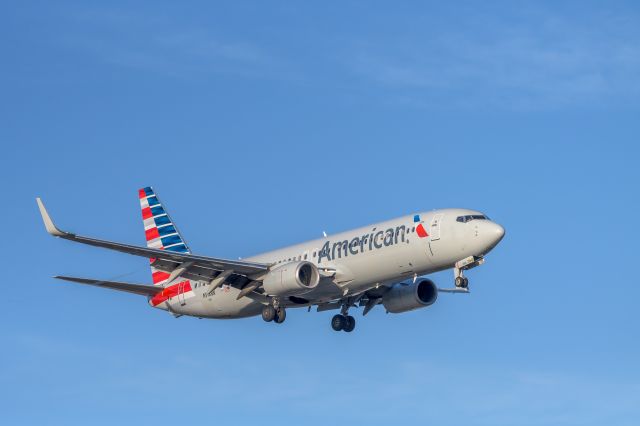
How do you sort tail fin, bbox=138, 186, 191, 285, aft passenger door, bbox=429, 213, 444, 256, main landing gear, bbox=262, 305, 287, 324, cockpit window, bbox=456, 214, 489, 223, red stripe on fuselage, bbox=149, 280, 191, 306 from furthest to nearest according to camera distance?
1. tail fin, bbox=138, 186, 191, 285
2. red stripe on fuselage, bbox=149, 280, 191, 306
3. main landing gear, bbox=262, 305, 287, 324
4. cockpit window, bbox=456, 214, 489, 223
5. aft passenger door, bbox=429, 213, 444, 256

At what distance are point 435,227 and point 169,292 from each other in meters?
18.1

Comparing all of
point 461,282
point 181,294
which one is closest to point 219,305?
point 181,294

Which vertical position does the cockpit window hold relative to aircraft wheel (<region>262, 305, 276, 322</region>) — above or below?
above

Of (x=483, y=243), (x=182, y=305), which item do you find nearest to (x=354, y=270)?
(x=483, y=243)

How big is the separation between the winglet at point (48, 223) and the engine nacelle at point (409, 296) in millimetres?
20148

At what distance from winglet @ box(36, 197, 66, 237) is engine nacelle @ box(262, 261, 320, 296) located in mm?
12186

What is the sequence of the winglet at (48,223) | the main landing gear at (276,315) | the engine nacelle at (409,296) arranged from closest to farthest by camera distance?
the winglet at (48,223) → the main landing gear at (276,315) → the engine nacelle at (409,296)

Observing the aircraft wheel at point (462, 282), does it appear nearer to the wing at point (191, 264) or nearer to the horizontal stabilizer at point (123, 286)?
the wing at point (191, 264)

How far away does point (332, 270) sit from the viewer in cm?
7288

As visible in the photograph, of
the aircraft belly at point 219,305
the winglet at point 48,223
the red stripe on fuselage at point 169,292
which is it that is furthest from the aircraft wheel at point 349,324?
the winglet at point 48,223

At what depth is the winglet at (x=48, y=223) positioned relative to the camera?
217 feet

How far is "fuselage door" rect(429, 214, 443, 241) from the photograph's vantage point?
69812 mm

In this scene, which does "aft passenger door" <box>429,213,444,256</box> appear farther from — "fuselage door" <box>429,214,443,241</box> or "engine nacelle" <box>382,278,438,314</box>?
"engine nacelle" <box>382,278,438,314</box>

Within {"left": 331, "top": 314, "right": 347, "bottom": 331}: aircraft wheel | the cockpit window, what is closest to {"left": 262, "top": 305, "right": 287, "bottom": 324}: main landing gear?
{"left": 331, "top": 314, "right": 347, "bottom": 331}: aircraft wheel
